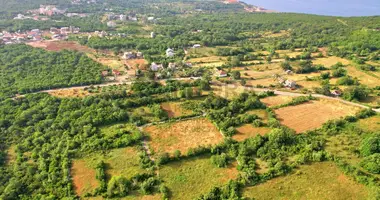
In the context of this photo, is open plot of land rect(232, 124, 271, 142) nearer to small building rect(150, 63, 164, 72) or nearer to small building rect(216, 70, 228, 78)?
small building rect(216, 70, 228, 78)

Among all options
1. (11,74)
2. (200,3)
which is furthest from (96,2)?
(11,74)

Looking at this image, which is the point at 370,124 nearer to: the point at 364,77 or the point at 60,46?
the point at 364,77

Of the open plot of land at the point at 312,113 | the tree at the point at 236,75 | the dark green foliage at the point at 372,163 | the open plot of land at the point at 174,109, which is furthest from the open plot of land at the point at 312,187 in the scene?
the tree at the point at 236,75

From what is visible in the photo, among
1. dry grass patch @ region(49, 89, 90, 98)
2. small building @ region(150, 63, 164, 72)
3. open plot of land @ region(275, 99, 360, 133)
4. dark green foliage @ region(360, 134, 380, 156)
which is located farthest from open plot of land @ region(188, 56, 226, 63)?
dark green foliage @ region(360, 134, 380, 156)

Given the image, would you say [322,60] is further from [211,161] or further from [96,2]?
[96,2]

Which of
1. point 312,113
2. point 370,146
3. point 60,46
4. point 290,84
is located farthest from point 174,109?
point 60,46

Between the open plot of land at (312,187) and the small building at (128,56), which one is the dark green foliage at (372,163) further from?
the small building at (128,56)
